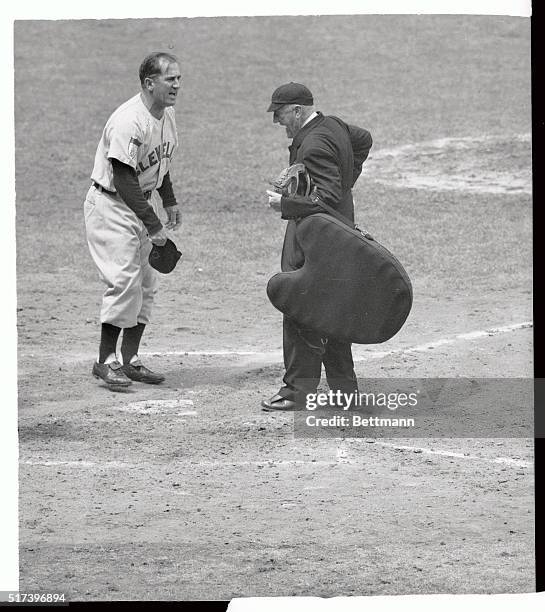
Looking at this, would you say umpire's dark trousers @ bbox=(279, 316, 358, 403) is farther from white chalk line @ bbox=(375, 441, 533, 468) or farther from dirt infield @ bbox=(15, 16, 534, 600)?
white chalk line @ bbox=(375, 441, 533, 468)

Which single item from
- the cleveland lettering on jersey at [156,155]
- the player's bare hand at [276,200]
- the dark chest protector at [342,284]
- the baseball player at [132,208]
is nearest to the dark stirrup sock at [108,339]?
the baseball player at [132,208]

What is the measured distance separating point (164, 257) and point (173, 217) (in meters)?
0.23

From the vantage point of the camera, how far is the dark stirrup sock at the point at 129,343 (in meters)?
6.89

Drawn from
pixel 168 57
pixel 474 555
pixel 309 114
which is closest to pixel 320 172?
pixel 309 114

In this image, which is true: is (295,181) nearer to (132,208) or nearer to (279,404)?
(132,208)

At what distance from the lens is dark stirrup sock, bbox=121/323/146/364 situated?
6.89 metres

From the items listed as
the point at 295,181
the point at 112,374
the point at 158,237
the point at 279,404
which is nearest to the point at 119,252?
the point at 158,237

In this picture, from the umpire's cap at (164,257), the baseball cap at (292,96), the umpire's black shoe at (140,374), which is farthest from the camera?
the umpire's black shoe at (140,374)

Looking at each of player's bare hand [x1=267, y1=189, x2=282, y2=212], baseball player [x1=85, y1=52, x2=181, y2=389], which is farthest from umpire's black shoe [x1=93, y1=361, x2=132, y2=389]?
player's bare hand [x1=267, y1=189, x2=282, y2=212]

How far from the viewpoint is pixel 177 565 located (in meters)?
5.81

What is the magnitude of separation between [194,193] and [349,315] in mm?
1911

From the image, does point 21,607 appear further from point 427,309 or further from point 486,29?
point 486,29

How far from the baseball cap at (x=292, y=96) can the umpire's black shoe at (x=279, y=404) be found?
1.44 metres

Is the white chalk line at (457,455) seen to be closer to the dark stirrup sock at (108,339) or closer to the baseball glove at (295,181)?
the baseball glove at (295,181)
